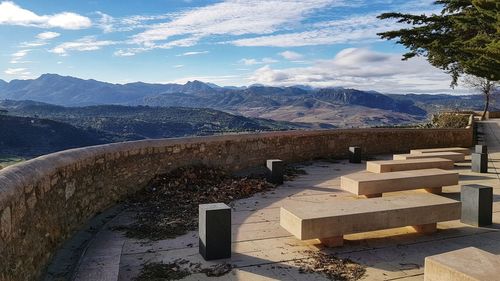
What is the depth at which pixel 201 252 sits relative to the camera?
17.8 feet

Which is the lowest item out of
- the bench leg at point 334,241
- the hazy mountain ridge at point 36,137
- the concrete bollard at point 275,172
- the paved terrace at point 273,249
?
the hazy mountain ridge at point 36,137

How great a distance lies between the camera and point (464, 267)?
3.58 meters

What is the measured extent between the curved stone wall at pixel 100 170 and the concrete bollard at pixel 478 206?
6.27 meters

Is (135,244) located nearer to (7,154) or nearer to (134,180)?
(134,180)

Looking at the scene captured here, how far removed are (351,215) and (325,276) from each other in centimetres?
110

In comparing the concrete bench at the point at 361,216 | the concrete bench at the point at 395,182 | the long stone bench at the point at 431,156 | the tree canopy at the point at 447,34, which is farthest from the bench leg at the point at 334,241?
the tree canopy at the point at 447,34

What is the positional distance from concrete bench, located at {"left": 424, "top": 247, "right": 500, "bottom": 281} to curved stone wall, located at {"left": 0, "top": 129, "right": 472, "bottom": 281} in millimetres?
3698

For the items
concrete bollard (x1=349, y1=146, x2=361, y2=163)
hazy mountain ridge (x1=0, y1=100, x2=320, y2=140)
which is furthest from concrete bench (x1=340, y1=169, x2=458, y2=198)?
hazy mountain ridge (x1=0, y1=100, x2=320, y2=140)

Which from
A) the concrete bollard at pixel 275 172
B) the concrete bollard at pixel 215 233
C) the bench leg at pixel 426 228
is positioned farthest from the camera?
the concrete bollard at pixel 275 172

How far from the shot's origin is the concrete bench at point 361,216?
212 inches

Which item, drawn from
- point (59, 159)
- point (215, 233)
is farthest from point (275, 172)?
point (59, 159)

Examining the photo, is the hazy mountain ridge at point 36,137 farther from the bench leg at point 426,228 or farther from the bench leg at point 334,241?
the bench leg at point 426,228

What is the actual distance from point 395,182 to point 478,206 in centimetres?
163

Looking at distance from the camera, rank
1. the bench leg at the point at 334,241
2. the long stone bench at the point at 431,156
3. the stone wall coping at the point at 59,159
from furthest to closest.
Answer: the long stone bench at the point at 431,156 → the bench leg at the point at 334,241 → the stone wall coping at the point at 59,159
